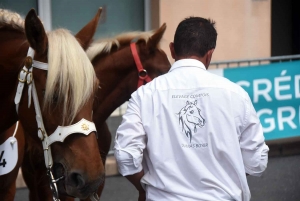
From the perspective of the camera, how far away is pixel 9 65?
127 inches

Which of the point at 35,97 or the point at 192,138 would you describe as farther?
the point at 35,97

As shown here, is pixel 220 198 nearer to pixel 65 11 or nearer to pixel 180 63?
pixel 180 63

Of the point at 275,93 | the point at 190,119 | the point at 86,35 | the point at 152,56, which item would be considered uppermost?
the point at 86,35

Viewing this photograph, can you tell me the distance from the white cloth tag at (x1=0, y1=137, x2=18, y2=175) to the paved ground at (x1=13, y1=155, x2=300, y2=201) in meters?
2.41

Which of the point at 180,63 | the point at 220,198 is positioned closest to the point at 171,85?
the point at 180,63

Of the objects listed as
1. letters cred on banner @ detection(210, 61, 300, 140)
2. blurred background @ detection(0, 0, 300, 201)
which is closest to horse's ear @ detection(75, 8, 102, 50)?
blurred background @ detection(0, 0, 300, 201)

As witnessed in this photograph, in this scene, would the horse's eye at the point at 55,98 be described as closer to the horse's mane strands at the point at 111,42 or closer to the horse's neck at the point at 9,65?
the horse's neck at the point at 9,65

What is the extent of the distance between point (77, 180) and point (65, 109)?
322 mm

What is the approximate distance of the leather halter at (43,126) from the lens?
291 centimetres

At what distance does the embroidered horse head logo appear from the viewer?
8.88 ft

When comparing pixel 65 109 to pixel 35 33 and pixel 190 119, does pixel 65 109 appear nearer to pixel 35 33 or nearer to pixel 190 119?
pixel 35 33

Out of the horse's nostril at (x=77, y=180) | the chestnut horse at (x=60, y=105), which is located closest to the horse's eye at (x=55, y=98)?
the chestnut horse at (x=60, y=105)

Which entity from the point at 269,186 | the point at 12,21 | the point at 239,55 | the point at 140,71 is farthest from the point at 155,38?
the point at 239,55

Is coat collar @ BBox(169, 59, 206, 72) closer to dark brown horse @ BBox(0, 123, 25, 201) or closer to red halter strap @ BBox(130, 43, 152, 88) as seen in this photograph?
dark brown horse @ BBox(0, 123, 25, 201)
